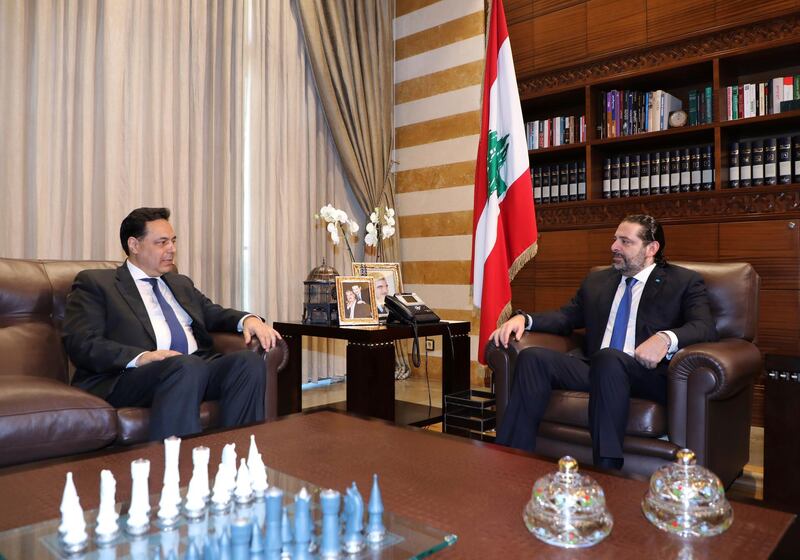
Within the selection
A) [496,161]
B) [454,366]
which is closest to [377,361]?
[454,366]

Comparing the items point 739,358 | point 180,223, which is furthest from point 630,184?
point 180,223

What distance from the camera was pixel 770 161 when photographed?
3301mm

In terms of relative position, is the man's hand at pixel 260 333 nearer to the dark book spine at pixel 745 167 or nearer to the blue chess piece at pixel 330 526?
the blue chess piece at pixel 330 526

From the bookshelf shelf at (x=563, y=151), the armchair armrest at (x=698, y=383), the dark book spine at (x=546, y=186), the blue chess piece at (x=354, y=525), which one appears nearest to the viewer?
the blue chess piece at (x=354, y=525)

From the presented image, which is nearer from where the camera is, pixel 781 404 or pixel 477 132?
pixel 781 404

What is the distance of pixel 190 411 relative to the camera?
2.11 m

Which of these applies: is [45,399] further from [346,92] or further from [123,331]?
[346,92]

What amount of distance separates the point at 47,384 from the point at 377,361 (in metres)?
1.34

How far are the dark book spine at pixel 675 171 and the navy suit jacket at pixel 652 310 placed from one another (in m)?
1.14

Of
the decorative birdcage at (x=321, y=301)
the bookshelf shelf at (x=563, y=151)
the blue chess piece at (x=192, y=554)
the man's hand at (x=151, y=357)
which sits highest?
the bookshelf shelf at (x=563, y=151)

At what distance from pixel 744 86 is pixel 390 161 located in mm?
2629

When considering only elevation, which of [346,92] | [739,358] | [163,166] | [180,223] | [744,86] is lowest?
[739,358]

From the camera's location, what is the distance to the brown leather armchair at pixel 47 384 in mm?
1803

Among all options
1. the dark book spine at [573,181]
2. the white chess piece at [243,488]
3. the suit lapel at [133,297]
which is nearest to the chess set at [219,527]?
the white chess piece at [243,488]
